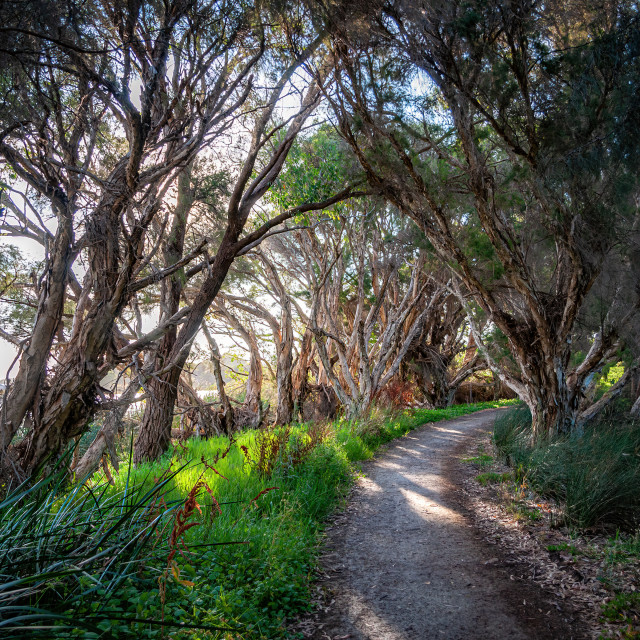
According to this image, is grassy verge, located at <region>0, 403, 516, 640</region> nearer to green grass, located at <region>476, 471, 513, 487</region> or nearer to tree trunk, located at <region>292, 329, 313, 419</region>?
green grass, located at <region>476, 471, 513, 487</region>

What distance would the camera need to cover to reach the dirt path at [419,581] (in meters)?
3.17

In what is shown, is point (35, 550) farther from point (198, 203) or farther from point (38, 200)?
point (198, 203)

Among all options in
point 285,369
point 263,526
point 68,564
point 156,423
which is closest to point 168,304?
point 156,423

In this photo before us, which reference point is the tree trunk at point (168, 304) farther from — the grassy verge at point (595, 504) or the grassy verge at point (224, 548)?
the grassy verge at point (595, 504)

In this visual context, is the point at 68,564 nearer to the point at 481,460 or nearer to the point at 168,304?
the point at 168,304

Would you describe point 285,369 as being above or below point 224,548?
above

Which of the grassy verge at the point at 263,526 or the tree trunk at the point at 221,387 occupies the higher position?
the tree trunk at the point at 221,387

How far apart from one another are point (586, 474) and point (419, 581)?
269 centimetres

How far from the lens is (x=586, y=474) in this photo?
5199 millimetres

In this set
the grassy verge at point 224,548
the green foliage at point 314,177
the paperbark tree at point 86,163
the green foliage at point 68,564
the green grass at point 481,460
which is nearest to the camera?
the green foliage at point 68,564

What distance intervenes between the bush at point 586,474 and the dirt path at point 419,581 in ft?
3.71

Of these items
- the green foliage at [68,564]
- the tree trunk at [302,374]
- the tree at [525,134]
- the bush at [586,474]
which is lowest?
the bush at [586,474]

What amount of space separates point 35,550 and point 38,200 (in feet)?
14.1

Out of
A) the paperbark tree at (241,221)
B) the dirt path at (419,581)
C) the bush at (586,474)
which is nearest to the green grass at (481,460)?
the bush at (586,474)
